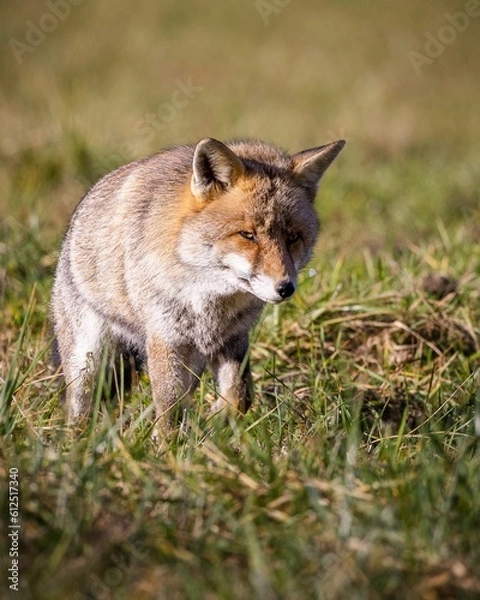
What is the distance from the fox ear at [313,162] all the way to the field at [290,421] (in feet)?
3.88

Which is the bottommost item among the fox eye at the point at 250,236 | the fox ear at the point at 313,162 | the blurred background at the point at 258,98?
the blurred background at the point at 258,98

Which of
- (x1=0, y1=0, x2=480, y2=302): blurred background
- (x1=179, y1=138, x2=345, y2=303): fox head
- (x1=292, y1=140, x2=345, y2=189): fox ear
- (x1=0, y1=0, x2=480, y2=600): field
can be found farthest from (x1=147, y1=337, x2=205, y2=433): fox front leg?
(x1=0, y1=0, x2=480, y2=302): blurred background

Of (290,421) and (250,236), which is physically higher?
(250,236)

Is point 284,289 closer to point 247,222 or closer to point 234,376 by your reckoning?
point 247,222

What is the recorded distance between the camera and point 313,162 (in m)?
5.23

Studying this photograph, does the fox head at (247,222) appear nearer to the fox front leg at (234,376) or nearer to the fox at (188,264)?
the fox at (188,264)

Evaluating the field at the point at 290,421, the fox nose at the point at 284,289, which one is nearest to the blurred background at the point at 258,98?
the field at the point at 290,421

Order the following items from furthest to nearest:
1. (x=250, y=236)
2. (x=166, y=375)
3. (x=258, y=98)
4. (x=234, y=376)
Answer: (x=258, y=98) < (x=234, y=376) < (x=166, y=375) < (x=250, y=236)

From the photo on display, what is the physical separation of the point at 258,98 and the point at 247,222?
14.9m

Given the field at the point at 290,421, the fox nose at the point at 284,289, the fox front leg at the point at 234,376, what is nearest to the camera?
the field at the point at 290,421

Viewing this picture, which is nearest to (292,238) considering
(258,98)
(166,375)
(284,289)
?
(284,289)

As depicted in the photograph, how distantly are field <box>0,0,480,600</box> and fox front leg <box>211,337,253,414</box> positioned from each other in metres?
0.15

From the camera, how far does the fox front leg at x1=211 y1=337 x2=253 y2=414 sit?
17.3ft

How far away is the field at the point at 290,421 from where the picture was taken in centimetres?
311
